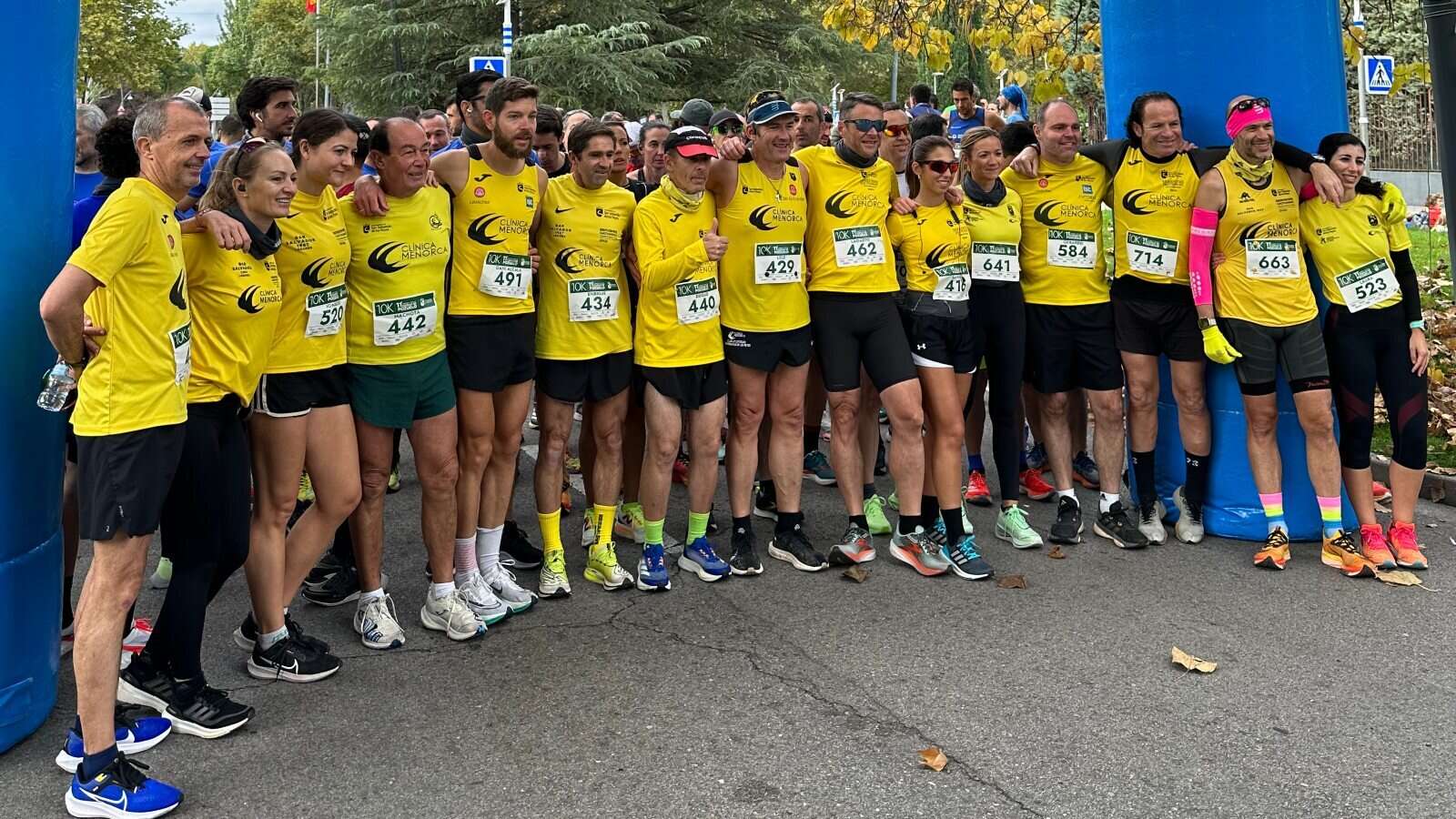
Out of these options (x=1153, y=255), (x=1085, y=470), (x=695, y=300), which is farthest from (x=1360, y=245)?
(x=695, y=300)

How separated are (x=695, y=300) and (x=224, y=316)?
2.11 meters

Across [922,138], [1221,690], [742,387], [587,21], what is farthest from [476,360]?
[587,21]

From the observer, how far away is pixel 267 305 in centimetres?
418

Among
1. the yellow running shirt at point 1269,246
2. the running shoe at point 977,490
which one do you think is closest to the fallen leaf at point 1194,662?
the yellow running shirt at point 1269,246

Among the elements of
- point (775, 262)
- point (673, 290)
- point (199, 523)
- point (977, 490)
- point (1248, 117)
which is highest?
point (1248, 117)

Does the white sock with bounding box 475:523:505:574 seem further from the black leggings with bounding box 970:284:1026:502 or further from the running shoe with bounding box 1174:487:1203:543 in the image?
the running shoe with bounding box 1174:487:1203:543

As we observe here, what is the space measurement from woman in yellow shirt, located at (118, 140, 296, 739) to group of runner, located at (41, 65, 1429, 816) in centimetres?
1

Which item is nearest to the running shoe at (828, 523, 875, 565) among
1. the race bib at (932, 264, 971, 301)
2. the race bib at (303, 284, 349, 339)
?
the race bib at (932, 264, 971, 301)

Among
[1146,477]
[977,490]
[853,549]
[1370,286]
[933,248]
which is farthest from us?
[977,490]

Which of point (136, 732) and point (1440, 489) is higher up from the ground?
point (1440, 489)

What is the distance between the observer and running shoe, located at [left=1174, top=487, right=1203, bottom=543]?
6.30 meters

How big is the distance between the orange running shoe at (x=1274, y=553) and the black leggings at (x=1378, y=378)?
500 millimetres

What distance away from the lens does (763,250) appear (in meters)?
5.70

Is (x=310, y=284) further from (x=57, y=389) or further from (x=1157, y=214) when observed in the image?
(x=1157, y=214)
